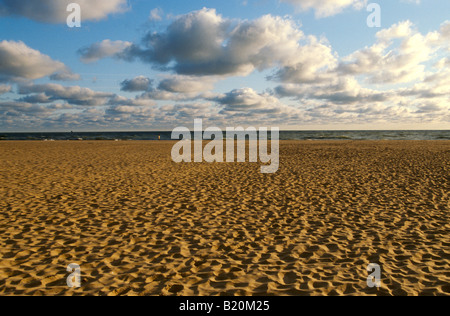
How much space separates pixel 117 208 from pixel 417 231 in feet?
28.0

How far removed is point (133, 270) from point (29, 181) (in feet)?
34.9

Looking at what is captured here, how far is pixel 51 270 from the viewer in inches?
193

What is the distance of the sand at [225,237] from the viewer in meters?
4.53

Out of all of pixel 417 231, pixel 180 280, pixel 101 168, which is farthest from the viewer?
pixel 101 168

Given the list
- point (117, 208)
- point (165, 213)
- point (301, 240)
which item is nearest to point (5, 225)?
point (117, 208)

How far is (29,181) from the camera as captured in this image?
12.4 m

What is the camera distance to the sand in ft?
14.9

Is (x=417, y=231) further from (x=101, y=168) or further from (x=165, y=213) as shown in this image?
A: (x=101, y=168)

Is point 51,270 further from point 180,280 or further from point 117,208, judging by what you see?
point 117,208

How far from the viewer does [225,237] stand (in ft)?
21.1
